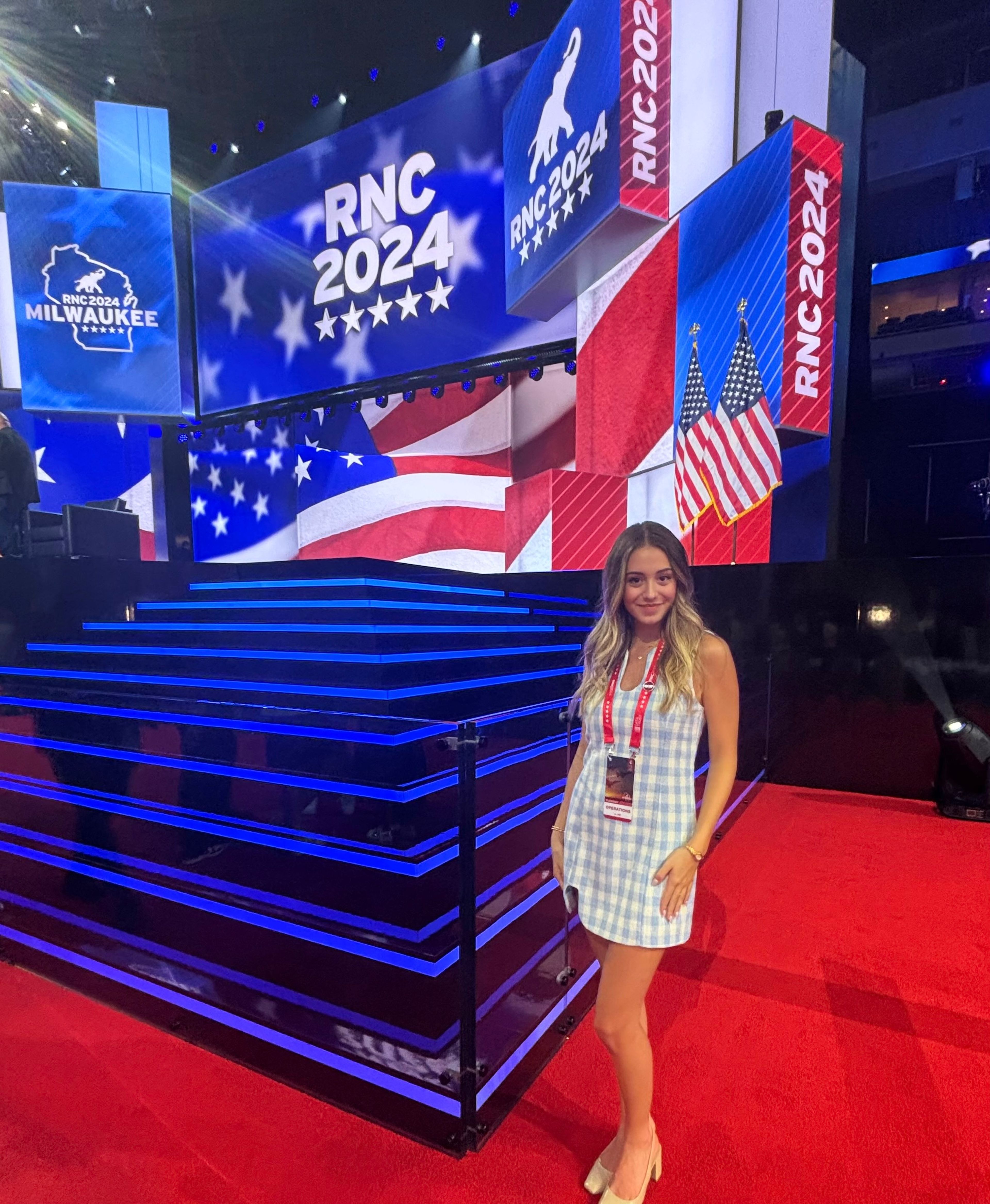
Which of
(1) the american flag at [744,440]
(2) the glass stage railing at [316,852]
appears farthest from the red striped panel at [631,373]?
(2) the glass stage railing at [316,852]

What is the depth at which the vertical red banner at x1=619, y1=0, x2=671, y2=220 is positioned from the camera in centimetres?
505

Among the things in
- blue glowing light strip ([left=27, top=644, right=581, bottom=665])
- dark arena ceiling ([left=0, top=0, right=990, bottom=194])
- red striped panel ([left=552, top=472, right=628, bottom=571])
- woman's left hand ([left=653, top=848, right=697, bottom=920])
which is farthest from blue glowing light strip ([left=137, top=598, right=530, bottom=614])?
dark arena ceiling ([left=0, top=0, right=990, bottom=194])

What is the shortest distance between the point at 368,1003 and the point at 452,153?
27.1 feet

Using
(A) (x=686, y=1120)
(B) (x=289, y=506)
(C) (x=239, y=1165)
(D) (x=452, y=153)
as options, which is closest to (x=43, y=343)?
(B) (x=289, y=506)

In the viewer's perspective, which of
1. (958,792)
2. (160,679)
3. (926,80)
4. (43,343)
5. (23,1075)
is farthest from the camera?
(43,343)

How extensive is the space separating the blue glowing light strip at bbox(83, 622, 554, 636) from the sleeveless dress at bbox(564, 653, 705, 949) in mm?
2390

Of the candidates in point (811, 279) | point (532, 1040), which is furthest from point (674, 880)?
point (811, 279)

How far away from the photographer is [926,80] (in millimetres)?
6160

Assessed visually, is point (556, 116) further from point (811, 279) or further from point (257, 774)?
point (257, 774)

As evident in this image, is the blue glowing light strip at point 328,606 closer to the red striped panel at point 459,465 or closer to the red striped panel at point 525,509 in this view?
the red striped panel at point 525,509

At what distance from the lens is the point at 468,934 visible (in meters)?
1.73

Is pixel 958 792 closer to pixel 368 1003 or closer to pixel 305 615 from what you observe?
pixel 368 1003

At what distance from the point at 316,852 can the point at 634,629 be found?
160 centimetres

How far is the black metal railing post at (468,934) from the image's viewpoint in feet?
5.64
